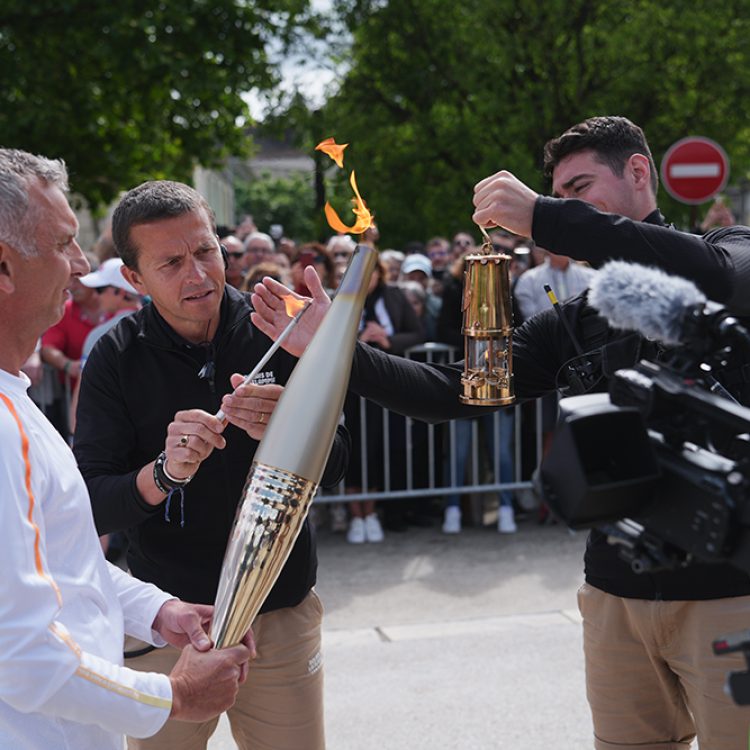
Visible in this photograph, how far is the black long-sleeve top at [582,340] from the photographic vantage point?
2.21 metres

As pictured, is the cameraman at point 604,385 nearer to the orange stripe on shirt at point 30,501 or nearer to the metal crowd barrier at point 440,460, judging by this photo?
the orange stripe on shirt at point 30,501

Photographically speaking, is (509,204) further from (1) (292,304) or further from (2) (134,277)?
(2) (134,277)

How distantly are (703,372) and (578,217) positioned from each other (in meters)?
0.65

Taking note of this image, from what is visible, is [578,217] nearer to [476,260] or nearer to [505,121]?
[476,260]

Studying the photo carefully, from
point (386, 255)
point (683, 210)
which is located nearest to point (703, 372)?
point (386, 255)

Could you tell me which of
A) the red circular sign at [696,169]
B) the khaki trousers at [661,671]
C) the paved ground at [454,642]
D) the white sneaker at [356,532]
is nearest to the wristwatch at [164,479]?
the khaki trousers at [661,671]

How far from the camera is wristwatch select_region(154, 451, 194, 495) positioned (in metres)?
2.57

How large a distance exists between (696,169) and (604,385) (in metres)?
10.4

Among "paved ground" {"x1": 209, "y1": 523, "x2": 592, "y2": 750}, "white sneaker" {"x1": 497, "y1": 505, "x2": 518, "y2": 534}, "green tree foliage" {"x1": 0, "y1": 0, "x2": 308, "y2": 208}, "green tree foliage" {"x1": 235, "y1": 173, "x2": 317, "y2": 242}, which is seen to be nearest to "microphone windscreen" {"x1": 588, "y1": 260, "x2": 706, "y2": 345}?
"paved ground" {"x1": 209, "y1": 523, "x2": 592, "y2": 750}

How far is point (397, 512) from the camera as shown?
7.71 meters

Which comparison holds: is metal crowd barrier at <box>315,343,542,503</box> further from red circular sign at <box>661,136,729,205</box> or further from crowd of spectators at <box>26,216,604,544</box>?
red circular sign at <box>661,136,729,205</box>

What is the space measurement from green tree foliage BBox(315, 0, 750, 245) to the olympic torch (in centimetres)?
1717

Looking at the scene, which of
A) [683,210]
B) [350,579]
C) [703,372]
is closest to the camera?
[703,372]

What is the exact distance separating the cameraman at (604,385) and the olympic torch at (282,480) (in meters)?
0.52
